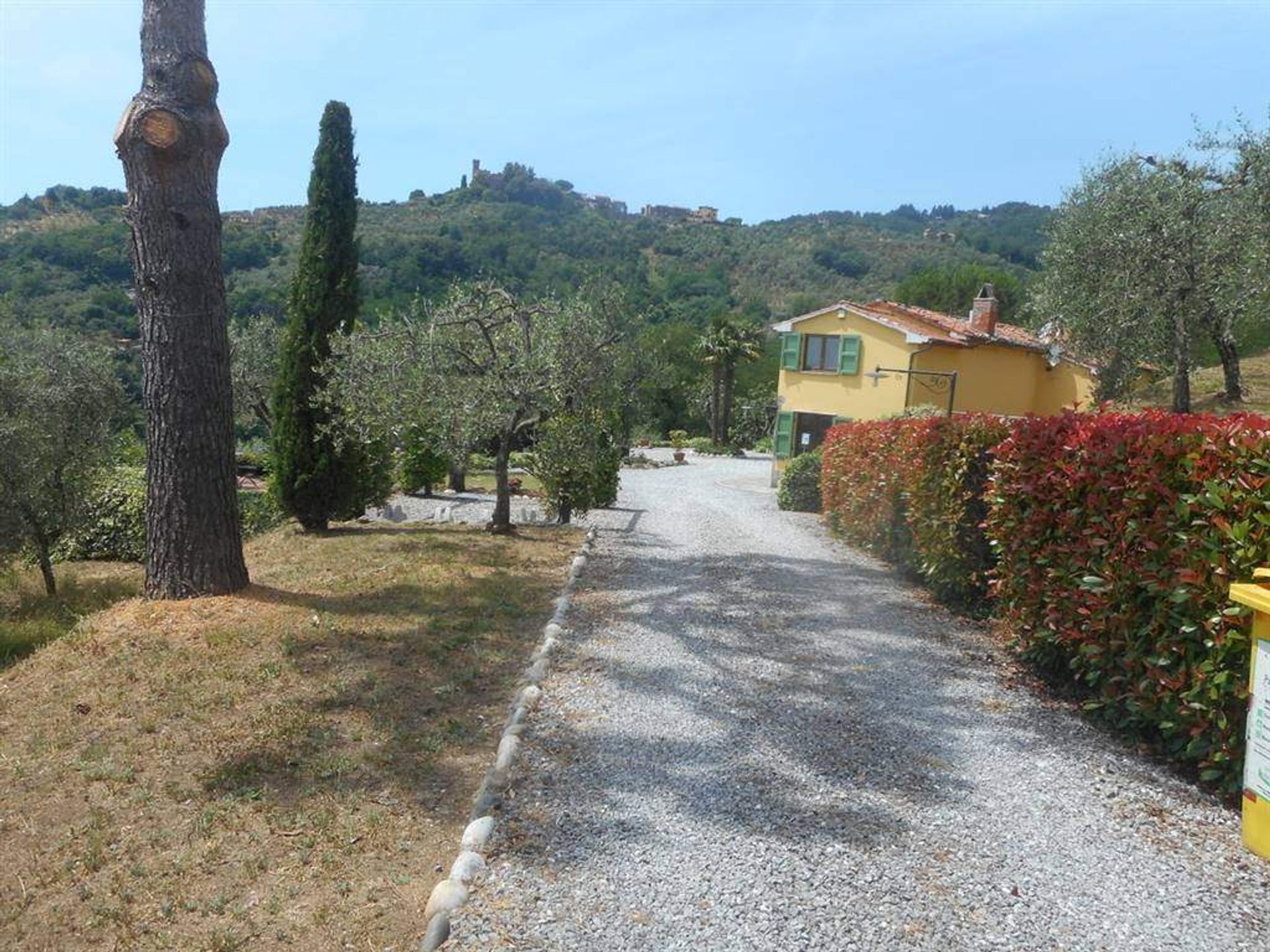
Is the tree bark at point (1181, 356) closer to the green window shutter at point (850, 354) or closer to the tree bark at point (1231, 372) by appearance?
the tree bark at point (1231, 372)

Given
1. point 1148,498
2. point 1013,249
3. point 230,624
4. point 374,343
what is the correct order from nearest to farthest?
point 1148,498 → point 230,624 → point 374,343 → point 1013,249

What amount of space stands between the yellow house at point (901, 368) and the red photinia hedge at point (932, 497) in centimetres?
1141

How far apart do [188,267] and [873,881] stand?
21.1ft

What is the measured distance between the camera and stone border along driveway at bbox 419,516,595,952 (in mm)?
2750

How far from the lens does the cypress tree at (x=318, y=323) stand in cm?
1180

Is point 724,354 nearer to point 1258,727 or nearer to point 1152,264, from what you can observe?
point 1152,264

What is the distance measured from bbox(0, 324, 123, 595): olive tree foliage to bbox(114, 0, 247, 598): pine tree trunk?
3.77 m

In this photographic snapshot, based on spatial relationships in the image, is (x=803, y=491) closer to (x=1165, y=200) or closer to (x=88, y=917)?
(x=1165, y=200)

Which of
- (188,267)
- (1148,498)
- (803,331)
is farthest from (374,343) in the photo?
(803,331)

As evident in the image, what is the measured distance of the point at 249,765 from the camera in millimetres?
3994

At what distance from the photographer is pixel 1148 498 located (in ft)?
13.3

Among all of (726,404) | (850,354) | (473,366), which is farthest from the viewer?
(726,404)

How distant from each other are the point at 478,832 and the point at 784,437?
21.1 m

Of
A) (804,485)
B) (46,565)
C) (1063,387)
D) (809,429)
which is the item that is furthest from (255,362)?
(1063,387)
